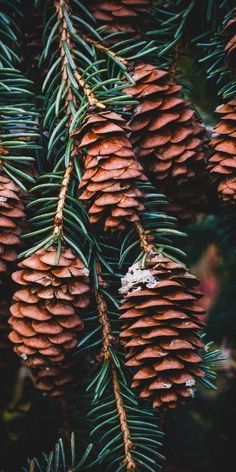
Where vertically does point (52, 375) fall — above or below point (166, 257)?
below

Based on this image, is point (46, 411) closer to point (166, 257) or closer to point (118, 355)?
point (118, 355)

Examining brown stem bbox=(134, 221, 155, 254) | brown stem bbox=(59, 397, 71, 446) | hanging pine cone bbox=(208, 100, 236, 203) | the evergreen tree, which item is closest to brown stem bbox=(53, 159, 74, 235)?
the evergreen tree

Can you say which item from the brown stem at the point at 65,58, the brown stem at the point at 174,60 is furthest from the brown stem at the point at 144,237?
the brown stem at the point at 174,60

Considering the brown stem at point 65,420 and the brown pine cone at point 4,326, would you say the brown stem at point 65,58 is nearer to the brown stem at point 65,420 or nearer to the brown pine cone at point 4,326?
the brown pine cone at point 4,326

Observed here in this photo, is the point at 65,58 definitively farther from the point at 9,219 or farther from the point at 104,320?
the point at 104,320

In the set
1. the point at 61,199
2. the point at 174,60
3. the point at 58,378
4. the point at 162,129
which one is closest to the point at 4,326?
the point at 58,378

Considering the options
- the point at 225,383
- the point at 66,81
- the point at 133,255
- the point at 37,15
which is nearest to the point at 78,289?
the point at 133,255

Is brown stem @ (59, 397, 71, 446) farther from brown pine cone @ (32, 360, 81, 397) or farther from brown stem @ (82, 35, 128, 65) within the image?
brown stem @ (82, 35, 128, 65)
